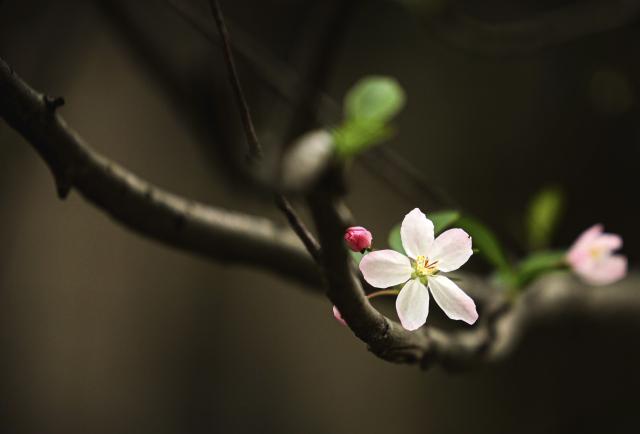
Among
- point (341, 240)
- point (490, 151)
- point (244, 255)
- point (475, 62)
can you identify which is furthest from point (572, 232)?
point (341, 240)

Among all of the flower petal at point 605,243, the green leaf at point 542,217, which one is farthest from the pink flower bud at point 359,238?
the green leaf at point 542,217

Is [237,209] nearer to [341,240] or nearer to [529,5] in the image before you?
[529,5]

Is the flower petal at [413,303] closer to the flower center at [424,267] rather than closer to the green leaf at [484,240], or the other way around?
the flower center at [424,267]

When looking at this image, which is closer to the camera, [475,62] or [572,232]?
[572,232]

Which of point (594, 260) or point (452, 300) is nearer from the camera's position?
point (452, 300)

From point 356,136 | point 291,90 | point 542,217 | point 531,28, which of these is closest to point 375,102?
point 356,136

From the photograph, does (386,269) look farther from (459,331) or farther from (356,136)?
(459,331)

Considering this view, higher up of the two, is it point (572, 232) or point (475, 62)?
point (475, 62)
